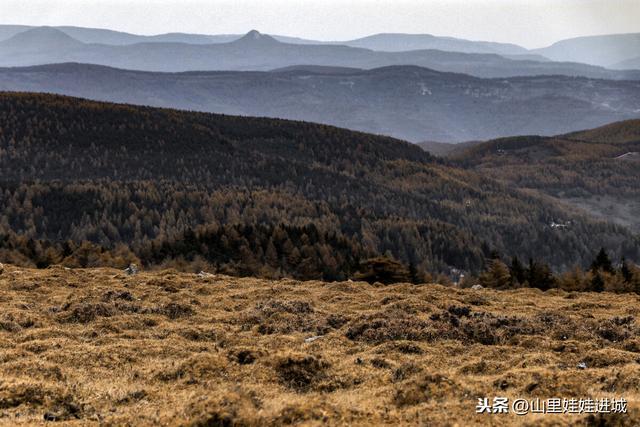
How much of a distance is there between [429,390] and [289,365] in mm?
5132

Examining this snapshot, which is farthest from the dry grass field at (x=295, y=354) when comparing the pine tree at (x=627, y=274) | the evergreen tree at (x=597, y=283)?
the pine tree at (x=627, y=274)

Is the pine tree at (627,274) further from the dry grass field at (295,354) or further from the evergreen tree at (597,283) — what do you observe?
the dry grass field at (295,354)

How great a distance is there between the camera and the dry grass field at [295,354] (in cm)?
1576

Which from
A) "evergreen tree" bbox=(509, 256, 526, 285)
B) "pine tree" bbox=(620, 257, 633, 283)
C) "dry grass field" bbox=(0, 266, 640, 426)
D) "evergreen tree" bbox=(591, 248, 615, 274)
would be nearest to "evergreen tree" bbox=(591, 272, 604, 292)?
"pine tree" bbox=(620, 257, 633, 283)

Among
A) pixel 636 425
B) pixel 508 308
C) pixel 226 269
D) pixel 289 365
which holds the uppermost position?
pixel 636 425

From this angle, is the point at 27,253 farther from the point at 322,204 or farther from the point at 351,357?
the point at 322,204

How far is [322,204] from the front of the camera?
561 ft

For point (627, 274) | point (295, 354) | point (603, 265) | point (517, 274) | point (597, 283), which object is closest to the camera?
point (295, 354)

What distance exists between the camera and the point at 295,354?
2088cm

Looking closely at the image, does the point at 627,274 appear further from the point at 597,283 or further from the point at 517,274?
the point at 517,274

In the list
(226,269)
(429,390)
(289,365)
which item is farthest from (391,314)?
(226,269)

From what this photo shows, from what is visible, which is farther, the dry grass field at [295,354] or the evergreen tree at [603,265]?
the evergreen tree at [603,265]

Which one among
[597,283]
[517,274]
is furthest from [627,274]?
[517,274]

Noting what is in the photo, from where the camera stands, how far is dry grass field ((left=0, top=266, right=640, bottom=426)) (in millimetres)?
15758
